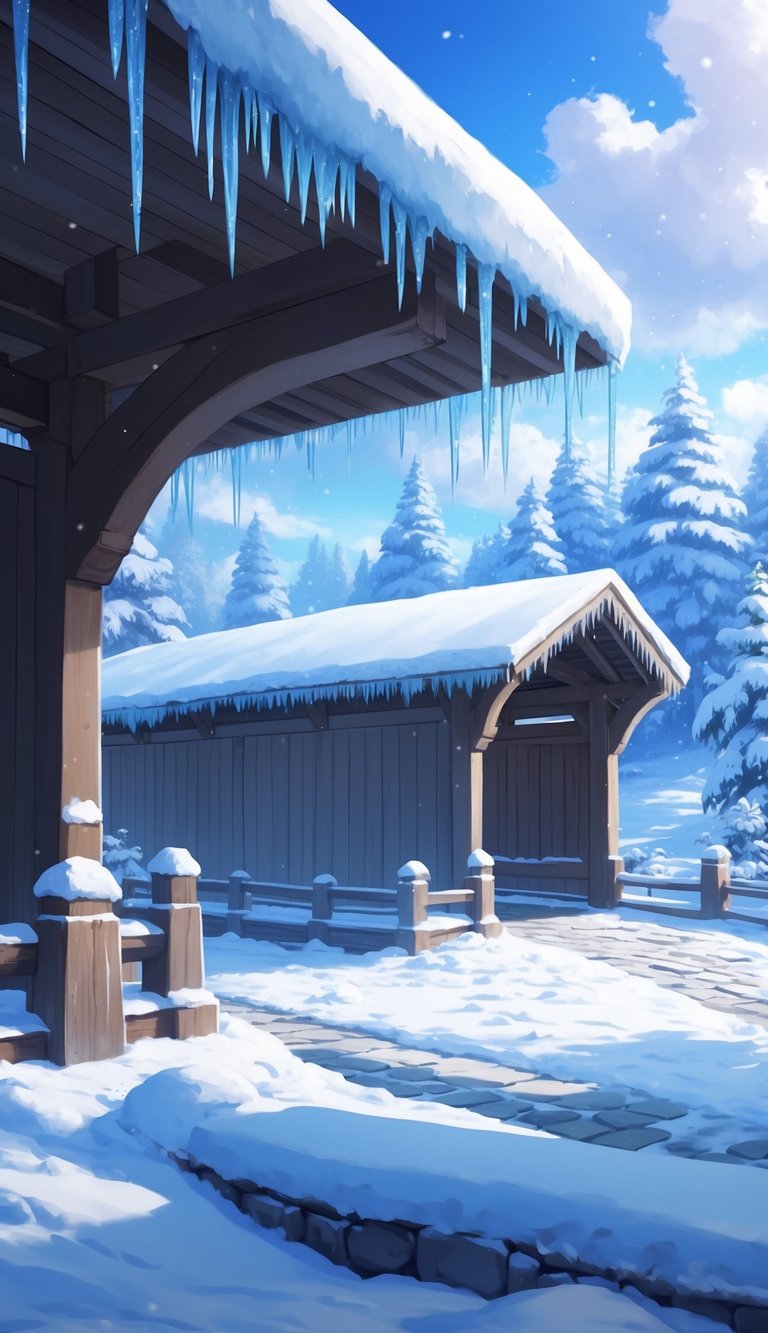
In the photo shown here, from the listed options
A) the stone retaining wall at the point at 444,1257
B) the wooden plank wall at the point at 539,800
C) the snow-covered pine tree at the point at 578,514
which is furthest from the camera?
the snow-covered pine tree at the point at 578,514

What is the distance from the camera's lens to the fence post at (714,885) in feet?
49.4

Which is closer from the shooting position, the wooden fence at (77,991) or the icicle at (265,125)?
the icicle at (265,125)

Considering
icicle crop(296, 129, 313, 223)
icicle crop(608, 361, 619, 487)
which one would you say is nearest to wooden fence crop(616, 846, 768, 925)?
icicle crop(608, 361, 619, 487)

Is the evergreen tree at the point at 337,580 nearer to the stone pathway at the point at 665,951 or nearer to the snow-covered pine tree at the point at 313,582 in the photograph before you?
the snow-covered pine tree at the point at 313,582

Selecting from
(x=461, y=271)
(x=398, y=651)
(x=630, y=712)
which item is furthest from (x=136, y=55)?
(x=630, y=712)

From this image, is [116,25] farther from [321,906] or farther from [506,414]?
[321,906]

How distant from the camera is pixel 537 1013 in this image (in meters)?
8.37

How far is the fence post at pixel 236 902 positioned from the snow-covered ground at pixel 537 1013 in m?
1.25

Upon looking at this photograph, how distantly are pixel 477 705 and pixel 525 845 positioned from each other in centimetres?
556

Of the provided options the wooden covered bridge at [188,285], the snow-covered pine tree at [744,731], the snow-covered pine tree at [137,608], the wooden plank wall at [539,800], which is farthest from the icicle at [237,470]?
the snow-covered pine tree at [137,608]

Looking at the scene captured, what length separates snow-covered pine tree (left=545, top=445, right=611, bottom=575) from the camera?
165ft

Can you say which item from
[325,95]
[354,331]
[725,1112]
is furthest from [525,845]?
[325,95]

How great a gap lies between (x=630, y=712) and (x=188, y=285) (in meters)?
11.1

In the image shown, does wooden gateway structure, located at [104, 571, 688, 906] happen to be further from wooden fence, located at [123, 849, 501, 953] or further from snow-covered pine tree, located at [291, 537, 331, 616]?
snow-covered pine tree, located at [291, 537, 331, 616]
